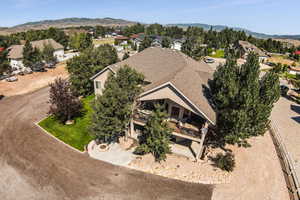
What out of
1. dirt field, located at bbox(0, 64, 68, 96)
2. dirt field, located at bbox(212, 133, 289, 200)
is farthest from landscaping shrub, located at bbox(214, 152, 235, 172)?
dirt field, located at bbox(0, 64, 68, 96)

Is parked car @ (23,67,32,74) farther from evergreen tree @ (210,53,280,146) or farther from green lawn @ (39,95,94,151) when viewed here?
evergreen tree @ (210,53,280,146)

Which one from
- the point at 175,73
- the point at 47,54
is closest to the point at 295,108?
the point at 175,73

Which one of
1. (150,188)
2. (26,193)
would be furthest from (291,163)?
(26,193)

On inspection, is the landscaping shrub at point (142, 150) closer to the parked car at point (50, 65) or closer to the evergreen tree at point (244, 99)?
the evergreen tree at point (244, 99)

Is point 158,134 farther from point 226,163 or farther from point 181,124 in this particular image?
point 226,163

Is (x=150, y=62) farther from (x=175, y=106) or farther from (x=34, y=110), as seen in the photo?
(x=34, y=110)

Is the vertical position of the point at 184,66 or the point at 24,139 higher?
the point at 184,66
